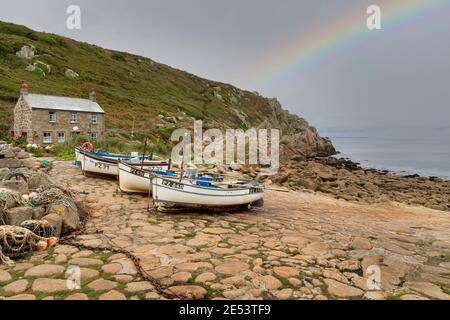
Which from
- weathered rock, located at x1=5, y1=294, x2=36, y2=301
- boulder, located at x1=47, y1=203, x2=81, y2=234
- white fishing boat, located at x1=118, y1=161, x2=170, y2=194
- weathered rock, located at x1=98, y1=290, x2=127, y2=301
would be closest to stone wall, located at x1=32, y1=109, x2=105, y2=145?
white fishing boat, located at x1=118, y1=161, x2=170, y2=194

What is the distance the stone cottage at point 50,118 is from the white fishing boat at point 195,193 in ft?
84.3

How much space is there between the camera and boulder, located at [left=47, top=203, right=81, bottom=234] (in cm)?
778

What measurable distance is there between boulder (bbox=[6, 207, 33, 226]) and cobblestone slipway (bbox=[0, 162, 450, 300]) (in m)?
1.10

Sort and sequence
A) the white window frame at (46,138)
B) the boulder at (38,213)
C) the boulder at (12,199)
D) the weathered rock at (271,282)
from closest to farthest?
the weathered rock at (271,282) < the boulder at (12,199) < the boulder at (38,213) < the white window frame at (46,138)

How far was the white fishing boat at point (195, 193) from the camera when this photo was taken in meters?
10.4

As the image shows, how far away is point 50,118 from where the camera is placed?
33.8 m

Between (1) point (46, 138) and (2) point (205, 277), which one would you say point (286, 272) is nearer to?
(2) point (205, 277)

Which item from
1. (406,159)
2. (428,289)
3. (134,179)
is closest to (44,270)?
(428,289)

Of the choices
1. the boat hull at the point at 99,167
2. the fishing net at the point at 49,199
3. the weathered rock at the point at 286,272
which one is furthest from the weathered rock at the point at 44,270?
the boat hull at the point at 99,167

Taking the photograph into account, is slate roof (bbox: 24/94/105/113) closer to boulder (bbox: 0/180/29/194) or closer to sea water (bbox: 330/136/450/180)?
boulder (bbox: 0/180/29/194)

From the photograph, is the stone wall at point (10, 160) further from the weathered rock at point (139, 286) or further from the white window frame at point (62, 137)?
the white window frame at point (62, 137)

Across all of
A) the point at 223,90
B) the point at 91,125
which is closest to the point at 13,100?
the point at 91,125

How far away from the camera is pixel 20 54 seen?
69125mm

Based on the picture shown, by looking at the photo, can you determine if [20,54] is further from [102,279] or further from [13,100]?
[102,279]
